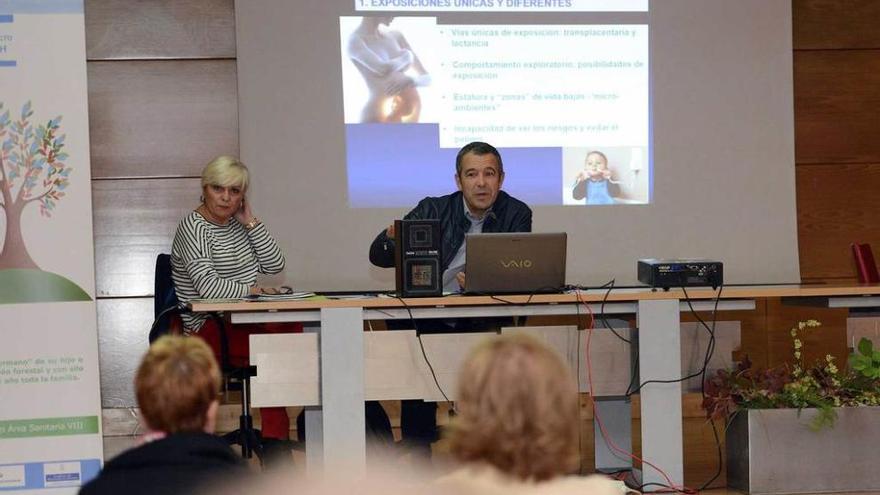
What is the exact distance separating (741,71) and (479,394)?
4.71 meters

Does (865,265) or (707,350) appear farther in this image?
(865,265)

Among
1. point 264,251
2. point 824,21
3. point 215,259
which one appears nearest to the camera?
point 215,259

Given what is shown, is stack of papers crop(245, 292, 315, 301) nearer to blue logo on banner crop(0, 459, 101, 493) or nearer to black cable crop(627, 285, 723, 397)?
blue logo on banner crop(0, 459, 101, 493)

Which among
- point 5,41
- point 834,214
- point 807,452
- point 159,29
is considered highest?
point 159,29

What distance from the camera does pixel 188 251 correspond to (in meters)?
4.21

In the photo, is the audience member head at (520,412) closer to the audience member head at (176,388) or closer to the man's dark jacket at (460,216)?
the audience member head at (176,388)

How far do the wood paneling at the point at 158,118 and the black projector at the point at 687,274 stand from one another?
261cm

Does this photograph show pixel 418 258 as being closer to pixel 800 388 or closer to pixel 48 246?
pixel 800 388

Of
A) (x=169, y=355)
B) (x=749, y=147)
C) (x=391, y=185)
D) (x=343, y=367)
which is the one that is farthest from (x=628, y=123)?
(x=169, y=355)

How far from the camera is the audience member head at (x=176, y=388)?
1559 mm

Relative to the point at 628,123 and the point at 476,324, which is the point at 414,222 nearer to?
the point at 476,324

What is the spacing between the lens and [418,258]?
12.6ft

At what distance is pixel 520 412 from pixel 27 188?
344 cm

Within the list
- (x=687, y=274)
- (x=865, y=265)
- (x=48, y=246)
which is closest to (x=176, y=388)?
(x=687, y=274)
